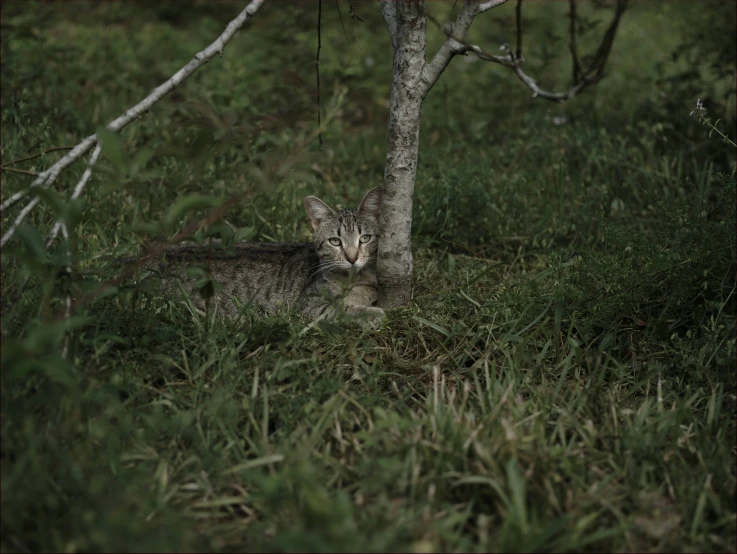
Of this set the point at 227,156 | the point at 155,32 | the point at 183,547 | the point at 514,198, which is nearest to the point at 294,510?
the point at 183,547

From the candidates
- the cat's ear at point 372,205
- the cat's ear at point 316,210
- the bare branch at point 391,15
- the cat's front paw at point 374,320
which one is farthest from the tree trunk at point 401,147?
the cat's ear at point 316,210

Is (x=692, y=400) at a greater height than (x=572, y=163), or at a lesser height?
lesser

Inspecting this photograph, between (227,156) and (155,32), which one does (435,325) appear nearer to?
(227,156)

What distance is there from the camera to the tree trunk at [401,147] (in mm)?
3570

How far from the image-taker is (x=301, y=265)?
4.54 meters

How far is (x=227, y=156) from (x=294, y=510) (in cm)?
377

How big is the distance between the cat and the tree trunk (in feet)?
0.95

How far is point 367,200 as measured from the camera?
4.39m

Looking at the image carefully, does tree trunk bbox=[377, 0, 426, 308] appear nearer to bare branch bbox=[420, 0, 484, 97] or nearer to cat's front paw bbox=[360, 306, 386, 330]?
bare branch bbox=[420, 0, 484, 97]

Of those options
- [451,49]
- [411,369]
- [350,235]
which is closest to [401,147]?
[451,49]

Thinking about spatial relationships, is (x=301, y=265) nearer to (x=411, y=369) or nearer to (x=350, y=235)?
(x=350, y=235)

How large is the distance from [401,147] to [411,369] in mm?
1047

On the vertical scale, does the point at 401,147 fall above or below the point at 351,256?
above

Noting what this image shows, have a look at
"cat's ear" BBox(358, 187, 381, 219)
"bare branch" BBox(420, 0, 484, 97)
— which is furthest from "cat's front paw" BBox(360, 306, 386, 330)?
"bare branch" BBox(420, 0, 484, 97)
